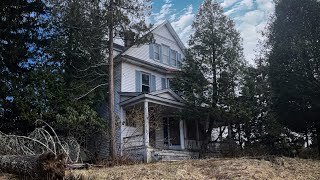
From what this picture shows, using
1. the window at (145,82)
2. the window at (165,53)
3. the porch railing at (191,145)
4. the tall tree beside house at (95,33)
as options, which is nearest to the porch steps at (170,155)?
the porch railing at (191,145)

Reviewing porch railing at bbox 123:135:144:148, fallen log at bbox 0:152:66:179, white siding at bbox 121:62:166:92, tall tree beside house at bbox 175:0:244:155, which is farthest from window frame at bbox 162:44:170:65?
fallen log at bbox 0:152:66:179

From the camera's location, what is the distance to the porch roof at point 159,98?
17.6m

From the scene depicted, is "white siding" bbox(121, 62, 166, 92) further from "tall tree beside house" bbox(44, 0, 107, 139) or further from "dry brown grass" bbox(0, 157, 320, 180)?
"dry brown grass" bbox(0, 157, 320, 180)

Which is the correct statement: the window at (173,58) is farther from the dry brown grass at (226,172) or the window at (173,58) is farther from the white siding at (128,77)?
the dry brown grass at (226,172)

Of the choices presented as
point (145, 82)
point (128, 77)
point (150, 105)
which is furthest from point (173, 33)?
point (150, 105)

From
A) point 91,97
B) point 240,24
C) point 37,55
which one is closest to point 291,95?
point 240,24

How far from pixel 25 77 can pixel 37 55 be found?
2462 millimetres

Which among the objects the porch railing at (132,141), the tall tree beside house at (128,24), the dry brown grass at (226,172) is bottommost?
the dry brown grass at (226,172)

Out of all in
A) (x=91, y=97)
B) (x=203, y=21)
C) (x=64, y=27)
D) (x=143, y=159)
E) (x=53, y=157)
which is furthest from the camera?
(x=203, y=21)

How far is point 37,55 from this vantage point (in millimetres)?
18891

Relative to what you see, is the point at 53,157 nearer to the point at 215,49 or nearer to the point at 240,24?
the point at 215,49

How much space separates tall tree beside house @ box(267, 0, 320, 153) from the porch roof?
5.74 meters

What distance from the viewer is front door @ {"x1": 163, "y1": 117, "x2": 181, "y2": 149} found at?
21.7 metres

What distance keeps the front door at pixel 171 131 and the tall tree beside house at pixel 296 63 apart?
22.7 ft
